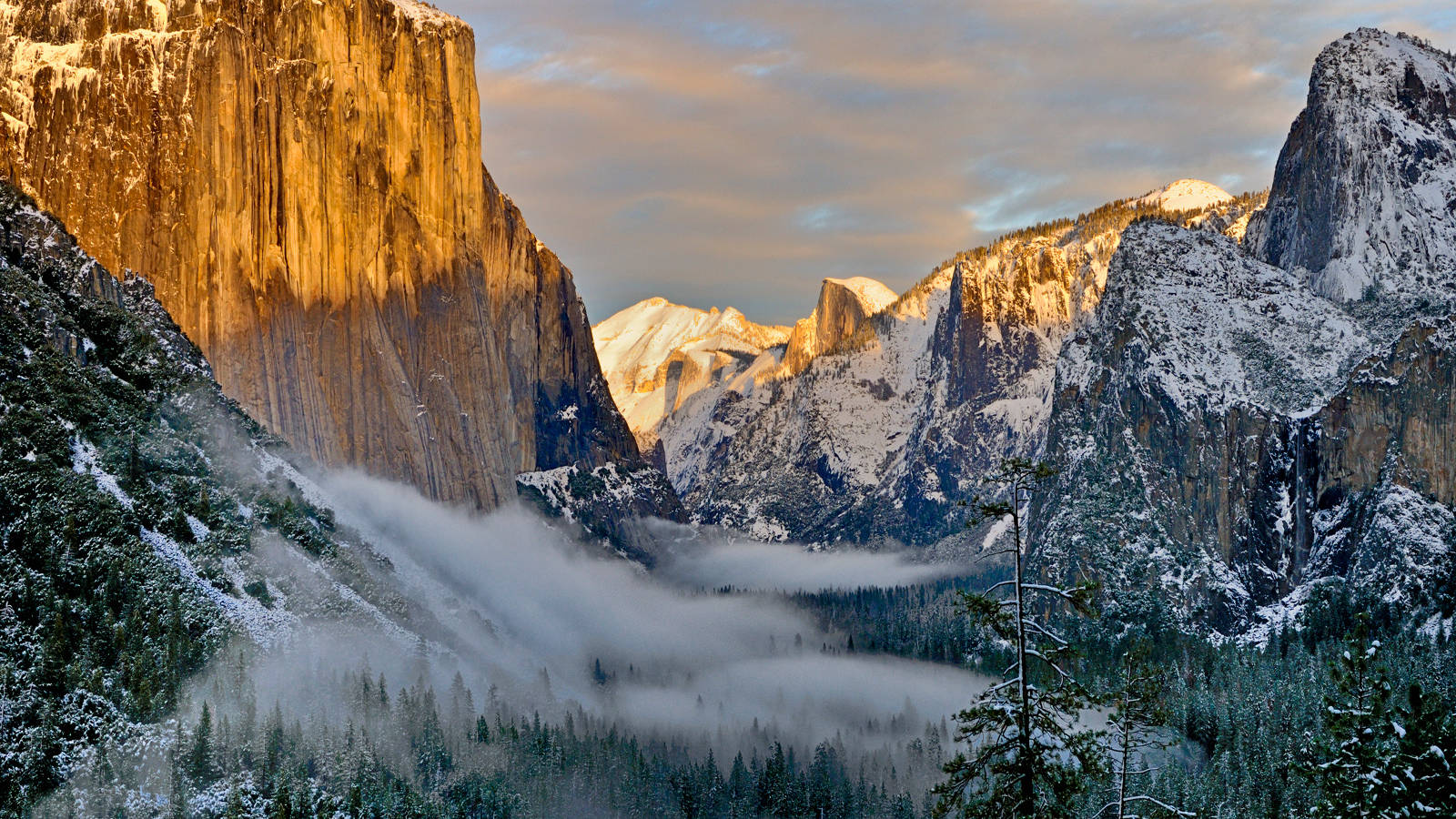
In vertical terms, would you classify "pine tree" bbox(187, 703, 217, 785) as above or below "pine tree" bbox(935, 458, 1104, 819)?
below

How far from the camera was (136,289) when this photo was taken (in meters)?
188

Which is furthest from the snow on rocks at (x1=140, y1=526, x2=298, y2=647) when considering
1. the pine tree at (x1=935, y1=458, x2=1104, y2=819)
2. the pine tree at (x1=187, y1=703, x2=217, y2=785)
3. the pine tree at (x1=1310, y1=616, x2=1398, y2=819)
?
the pine tree at (x1=1310, y1=616, x2=1398, y2=819)

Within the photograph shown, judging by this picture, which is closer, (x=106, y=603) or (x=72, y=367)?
(x=106, y=603)

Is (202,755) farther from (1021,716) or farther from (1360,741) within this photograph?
(1360,741)

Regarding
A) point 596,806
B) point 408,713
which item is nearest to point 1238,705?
point 596,806

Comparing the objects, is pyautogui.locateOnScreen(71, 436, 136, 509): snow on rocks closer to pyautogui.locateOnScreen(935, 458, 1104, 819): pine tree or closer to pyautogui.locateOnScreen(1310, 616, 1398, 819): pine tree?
pyautogui.locateOnScreen(935, 458, 1104, 819): pine tree

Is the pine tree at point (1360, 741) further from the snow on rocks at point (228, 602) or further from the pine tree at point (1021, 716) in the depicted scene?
the snow on rocks at point (228, 602)

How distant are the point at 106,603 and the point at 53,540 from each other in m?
6.98

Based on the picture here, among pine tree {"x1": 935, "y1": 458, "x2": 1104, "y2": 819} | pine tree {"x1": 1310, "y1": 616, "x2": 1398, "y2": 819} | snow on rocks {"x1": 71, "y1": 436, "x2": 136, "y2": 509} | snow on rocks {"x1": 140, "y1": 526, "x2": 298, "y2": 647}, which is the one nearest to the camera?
pine tree {"x1": 935, "y1": 458, "x2": 1104, "y2": 819}

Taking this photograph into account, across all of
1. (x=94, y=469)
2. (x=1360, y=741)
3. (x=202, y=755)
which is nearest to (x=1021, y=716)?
(x=1360, y=741)

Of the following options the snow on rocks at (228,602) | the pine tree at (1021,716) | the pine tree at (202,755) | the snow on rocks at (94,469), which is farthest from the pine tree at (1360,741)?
the snow on rocks at (94,469)

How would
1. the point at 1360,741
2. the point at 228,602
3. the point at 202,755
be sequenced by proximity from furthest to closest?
the point at 228,602
the point at 202,755
the point at 1360,741

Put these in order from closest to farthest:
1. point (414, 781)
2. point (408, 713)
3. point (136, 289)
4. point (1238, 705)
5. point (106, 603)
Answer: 1. point (106, 603)
2. point (414, 781)
3. point (408, 713)
4. point (1238, 705)
5. point (136, 289)

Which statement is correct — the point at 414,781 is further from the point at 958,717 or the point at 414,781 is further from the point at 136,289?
the point at 958,717
